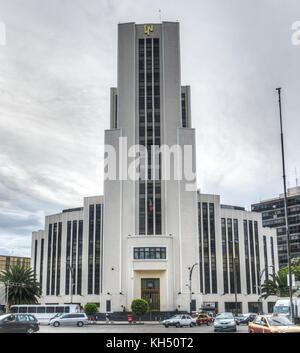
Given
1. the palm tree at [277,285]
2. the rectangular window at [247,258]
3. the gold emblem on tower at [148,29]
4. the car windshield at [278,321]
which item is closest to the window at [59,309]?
the palm tree at [277,285]

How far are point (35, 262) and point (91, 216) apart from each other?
2113cm

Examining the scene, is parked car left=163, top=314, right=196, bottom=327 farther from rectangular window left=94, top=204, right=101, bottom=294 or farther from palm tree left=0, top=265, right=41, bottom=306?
rectangular window left=94, top=204, right=101, bottom=294

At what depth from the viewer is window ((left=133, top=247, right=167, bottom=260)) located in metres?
71.9

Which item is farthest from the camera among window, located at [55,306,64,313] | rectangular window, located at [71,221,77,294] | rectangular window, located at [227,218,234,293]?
rectangular window, located at [71,221,77,294]

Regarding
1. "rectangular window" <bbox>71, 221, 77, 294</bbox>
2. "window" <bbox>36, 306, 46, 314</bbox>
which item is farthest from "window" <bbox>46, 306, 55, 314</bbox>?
"rectangular window" <bbox>71, 221, 77, 294</bbox>

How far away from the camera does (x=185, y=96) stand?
9806 cm

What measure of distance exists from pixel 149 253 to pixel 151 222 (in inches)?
242

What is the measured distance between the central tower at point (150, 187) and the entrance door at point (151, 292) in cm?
16

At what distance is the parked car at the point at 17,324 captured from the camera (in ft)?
106

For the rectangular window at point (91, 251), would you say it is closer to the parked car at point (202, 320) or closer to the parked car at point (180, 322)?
the parked car at point (202, 320)

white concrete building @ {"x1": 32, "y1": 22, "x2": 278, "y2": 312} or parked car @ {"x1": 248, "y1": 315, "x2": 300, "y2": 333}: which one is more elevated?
white concrete building @ {"x1": 32, "y1": 22, "x2": 278, "y2": 312}

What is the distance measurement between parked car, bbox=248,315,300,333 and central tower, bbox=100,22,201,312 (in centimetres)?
4735
